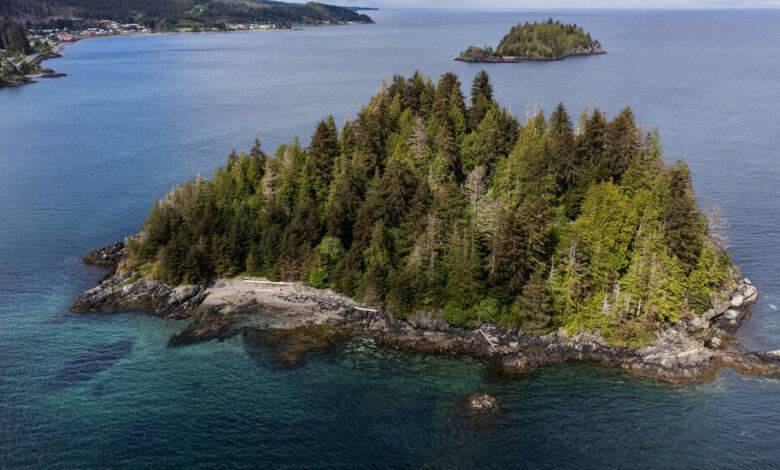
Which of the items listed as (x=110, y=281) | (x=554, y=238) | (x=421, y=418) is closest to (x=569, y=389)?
(x=421, y=418)

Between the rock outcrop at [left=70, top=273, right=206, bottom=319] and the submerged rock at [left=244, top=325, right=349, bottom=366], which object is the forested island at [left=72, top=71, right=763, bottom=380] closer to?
the rock outcrop at [left=70, top=273, right=206, bottom=319]

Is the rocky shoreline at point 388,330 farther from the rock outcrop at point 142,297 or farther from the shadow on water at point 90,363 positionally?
the shadow on water at point 90,363

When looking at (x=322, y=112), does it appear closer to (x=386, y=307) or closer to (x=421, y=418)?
(x=386, y=307)

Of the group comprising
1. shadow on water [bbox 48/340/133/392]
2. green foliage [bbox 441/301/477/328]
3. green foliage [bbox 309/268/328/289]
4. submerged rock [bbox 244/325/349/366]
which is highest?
green foliage [bbox 309/268/328/289]

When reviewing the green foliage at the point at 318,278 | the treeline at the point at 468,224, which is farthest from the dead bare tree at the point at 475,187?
the green foliage at the point at 318,278

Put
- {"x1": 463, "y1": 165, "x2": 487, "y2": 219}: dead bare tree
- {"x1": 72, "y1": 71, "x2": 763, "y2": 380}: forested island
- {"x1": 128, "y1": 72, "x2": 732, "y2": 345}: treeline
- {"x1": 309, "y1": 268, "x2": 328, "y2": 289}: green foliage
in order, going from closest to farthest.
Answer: {"x1": 72, "y1": 71, "x2": 763, "y2": 380}: forested island
{"x1": 128, "y1": 72, "x2": 732, "y2": 345}: treeline
{"x1": 309, "y1": 268, "x2": 328, "y2": 289}: green foliage
{"x1": 463, "y1": 165, "x2": 487, "y2": 219}: dead bare tree

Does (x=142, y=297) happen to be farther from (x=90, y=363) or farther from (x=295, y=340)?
(x=295, y=340)

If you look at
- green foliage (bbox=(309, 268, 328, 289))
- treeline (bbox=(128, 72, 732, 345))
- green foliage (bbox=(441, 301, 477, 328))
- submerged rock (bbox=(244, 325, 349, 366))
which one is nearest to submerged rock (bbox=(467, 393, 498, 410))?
green foliage (bbox=(441, 301, 477, 328))
